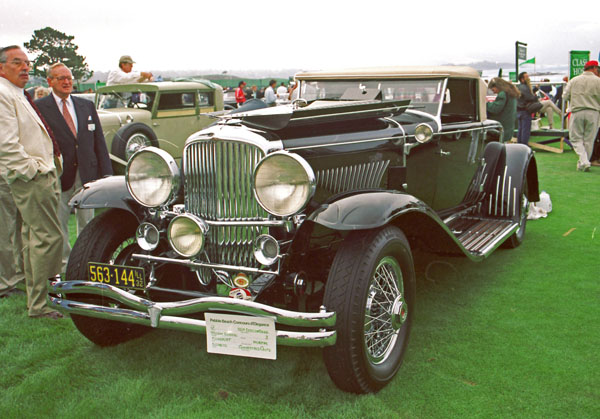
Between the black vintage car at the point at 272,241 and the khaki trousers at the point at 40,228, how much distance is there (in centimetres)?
42

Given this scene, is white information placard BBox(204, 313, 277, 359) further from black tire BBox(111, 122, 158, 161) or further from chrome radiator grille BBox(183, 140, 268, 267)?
black tire BBox(111, 122, 158, 161)

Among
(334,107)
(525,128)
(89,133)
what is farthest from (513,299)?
(525,128)

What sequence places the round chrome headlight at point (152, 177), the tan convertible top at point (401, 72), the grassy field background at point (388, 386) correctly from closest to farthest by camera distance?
the grassy field background at point (388, 386)
the round chrome headlight at point (152, 177)
the tan convertible top at point (401, 72)

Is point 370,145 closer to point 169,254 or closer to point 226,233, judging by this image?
point 226,233

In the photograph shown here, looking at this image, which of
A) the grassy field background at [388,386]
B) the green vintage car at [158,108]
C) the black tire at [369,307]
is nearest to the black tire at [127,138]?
the green vintage car at [158,108]

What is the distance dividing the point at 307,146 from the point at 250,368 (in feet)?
4.10

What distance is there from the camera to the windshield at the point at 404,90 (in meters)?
4.10

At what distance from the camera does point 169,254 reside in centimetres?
294

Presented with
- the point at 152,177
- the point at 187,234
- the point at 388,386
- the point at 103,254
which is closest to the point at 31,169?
the point at 103,254

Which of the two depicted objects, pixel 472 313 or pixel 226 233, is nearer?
pixel 226 233

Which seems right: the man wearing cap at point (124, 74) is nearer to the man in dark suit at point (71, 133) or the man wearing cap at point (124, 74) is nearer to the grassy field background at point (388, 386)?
the man in dark suit at point (71, 133)

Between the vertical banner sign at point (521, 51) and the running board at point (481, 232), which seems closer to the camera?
the running board at point (481, 232)

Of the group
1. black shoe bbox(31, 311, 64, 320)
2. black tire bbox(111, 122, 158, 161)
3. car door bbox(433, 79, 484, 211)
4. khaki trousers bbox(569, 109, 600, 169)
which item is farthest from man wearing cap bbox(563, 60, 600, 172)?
black shoe bbox(31, 311, 64, 320)

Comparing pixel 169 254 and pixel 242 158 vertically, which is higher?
pixel 242 158
